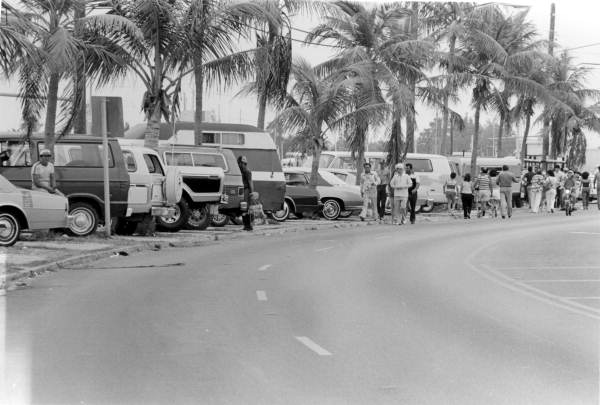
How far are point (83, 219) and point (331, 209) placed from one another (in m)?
13.0

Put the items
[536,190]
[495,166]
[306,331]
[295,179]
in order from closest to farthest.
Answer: [306,331] < [295,179] < [536,190] < [495,166]

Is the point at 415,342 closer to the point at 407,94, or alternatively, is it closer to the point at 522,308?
the point at 522,308

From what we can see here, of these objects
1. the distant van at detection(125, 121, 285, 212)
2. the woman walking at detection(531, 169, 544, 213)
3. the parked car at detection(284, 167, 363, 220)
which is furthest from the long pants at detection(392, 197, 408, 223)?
the woman walking at detection(531, 169, 544, 213)

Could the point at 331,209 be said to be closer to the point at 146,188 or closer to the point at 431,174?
the point at 431,174

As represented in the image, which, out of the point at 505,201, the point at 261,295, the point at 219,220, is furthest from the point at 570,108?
the point at 261,295

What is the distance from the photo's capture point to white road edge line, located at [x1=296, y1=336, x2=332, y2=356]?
9297mm

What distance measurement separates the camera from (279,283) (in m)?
15.1

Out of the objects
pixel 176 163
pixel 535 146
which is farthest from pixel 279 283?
pixel 535 146

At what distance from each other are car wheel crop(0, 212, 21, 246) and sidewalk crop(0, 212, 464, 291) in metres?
0.16

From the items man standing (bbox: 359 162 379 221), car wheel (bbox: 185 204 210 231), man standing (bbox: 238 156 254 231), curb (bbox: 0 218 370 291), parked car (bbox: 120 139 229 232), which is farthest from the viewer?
man standing (bbox: 359 162 379 221)

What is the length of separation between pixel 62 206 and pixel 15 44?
3.87 meters

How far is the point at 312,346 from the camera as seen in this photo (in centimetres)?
966

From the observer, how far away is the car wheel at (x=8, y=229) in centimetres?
1925

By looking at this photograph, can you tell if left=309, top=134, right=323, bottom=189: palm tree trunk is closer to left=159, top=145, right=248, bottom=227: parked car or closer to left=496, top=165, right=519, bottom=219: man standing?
left=496, top=165, right=519, bottom=219: man standing
